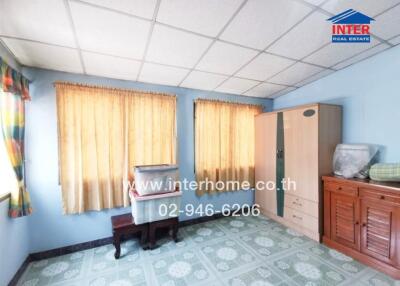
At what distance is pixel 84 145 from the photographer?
2238mm

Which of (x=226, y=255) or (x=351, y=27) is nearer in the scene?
(x=351, y=27)

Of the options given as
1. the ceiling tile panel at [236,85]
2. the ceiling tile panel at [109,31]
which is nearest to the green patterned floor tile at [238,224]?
the ceiling tile panel at [236,85]

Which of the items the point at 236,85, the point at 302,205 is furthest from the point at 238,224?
the point at 236,85

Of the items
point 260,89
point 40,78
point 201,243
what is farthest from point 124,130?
point 260,89

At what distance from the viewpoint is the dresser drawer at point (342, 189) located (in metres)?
2.08

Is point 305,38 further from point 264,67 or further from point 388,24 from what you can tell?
point 388,24

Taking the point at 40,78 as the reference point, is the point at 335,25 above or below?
above

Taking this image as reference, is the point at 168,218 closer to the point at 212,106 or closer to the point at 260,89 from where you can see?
the point at 212,106

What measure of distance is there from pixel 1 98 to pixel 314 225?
12.5 ft

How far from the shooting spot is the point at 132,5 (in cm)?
128

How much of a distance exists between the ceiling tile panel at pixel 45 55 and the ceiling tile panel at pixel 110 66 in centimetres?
10

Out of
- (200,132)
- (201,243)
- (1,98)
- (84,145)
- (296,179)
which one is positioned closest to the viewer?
(1,98)

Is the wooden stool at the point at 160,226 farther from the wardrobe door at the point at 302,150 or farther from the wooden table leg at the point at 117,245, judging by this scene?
the wardrobe door at the point at 302,150

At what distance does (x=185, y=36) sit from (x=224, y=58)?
1.91 ft
